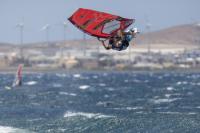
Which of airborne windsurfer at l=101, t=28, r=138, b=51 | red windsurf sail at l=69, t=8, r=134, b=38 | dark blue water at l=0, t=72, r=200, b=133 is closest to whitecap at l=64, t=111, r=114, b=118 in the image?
dark blue water at l=0, t=72, r=200, b=133

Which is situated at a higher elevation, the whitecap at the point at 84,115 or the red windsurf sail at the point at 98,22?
the red windsurf sail at the point at 98,22

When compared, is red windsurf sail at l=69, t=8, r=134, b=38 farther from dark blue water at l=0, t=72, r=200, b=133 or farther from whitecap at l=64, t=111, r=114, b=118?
whitecap at l=64, t=111, r=114, b=118

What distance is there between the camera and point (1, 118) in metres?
57.7

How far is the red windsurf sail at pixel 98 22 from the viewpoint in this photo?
133ft

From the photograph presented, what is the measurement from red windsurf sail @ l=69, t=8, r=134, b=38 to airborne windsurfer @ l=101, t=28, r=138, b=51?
525mm

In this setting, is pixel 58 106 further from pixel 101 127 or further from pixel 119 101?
pixel 101 127

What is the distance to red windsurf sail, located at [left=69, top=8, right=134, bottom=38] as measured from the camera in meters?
40.6

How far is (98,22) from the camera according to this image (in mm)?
40812

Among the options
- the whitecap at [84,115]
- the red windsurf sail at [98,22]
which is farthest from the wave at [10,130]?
the red windsurf sail at [98,22]

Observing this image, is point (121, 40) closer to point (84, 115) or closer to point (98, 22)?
point (98, 22)

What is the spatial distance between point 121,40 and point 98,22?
5.54 feet

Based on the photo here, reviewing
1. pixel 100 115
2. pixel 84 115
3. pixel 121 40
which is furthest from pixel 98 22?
pixel 84 115

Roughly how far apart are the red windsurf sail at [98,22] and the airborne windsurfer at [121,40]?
525mm

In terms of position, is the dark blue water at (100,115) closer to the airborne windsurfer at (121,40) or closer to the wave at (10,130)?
the wave at (10,130)
